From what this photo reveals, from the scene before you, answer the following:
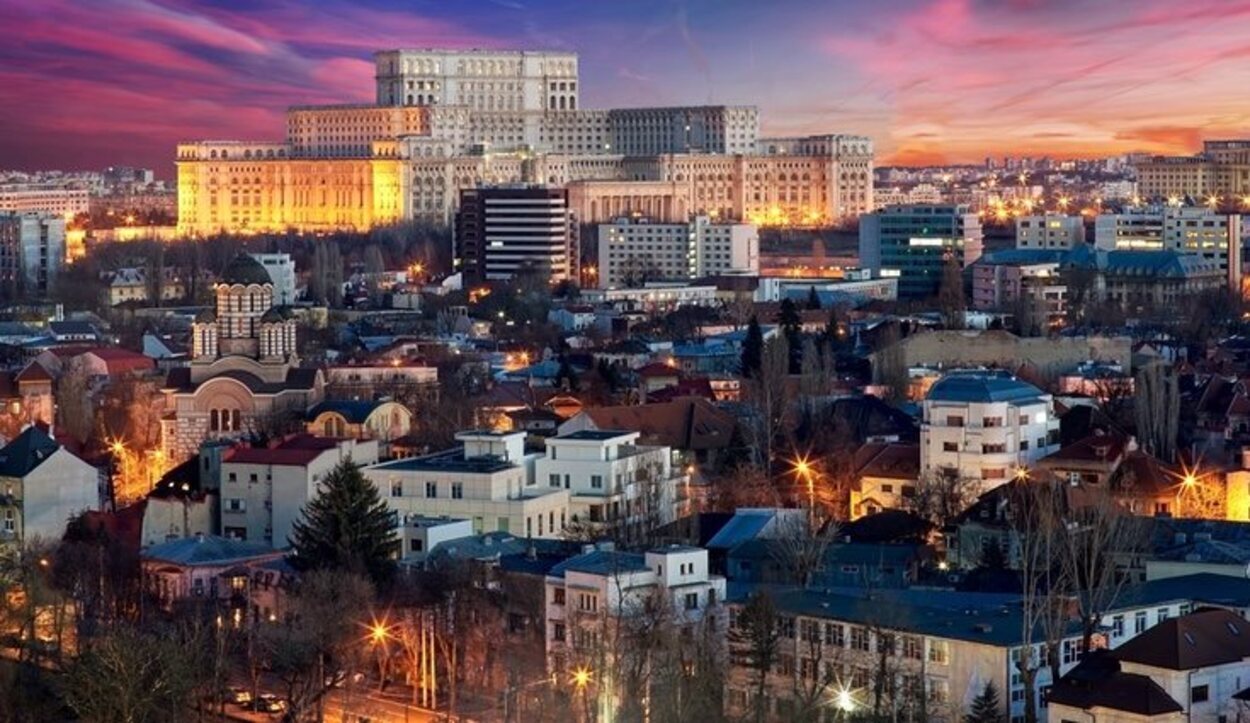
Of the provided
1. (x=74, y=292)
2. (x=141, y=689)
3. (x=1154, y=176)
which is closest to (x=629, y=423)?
(x=141, y=689)

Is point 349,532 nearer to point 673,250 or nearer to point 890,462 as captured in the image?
point 890,462

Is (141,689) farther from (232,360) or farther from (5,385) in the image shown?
(5,385)

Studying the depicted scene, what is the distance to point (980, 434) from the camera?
21.4m

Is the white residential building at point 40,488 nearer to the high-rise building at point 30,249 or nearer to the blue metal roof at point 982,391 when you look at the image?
the blue metal roof at point 982,391

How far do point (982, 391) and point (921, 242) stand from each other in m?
29.0

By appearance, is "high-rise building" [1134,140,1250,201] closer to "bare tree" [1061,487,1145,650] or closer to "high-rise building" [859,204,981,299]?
"high-rise building" [859,204,981,299]

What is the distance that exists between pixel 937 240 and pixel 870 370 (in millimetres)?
20582

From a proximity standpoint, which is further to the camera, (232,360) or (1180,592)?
(232,360)

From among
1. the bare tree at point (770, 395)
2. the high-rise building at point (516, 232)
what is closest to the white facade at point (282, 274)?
the high-rise building at point (516, 232)

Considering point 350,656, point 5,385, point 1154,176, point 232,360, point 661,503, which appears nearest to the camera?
point 350,656

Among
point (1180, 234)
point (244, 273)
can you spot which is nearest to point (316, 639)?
point (244, 273)

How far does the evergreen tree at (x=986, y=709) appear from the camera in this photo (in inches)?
557

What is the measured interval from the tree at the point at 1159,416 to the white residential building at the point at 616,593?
6.89 meters

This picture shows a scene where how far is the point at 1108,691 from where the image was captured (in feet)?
45.9
